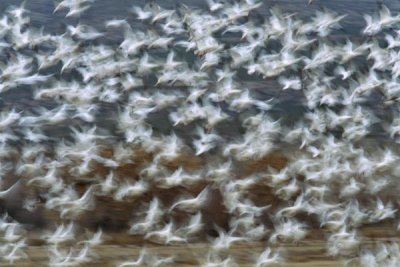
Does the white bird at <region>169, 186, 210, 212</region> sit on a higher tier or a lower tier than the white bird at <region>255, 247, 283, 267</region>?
higher

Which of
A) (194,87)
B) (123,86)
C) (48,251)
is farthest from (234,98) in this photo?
(48,251)

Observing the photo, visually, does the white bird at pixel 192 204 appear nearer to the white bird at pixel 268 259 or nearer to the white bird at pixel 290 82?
the white bird at pixel 268 259

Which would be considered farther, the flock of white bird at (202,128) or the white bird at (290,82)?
the white bird at (290,82)

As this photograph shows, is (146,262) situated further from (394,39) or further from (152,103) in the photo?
(394,39)

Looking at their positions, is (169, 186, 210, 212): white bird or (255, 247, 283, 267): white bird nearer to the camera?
(255, 247, 283, 267): white bird

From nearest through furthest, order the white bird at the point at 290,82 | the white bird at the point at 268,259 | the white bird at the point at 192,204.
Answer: the white bird at the point at 268,259 < the white bird at the point at 192,204 < the white bird at the point at 290,82

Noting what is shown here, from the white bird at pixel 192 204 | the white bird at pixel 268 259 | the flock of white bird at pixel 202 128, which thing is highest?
the flock of white bird at pixel 202 128

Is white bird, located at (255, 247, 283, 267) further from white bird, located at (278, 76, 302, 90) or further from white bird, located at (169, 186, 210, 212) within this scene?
white bird, located at (278, 76, 302, 90)

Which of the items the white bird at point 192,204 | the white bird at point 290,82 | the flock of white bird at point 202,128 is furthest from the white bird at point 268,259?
the white bird at point 290,82

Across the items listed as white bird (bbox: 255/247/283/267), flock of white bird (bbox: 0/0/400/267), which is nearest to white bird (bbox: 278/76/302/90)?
flock of white bird (bbox: 0/0/400/267)
